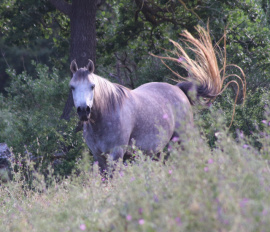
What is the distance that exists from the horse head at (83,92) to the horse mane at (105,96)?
0.40ft

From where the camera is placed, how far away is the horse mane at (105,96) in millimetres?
5883

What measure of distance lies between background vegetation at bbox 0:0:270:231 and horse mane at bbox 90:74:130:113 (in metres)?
0.74

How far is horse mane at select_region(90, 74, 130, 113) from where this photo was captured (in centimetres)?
588

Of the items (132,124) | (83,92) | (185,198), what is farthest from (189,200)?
(132,124)

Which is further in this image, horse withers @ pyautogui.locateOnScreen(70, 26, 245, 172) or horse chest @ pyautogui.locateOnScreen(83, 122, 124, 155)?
horse chest @ pyautogui.locateOnScreen(83, 122, 124, 155)

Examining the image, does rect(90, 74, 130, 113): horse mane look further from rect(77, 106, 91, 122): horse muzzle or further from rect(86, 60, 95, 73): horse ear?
rect(77, 106, 91, 122): horse muzzle

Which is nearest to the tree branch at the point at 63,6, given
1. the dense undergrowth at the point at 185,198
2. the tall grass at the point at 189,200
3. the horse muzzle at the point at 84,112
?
the horse muzzle at the point at 84,112

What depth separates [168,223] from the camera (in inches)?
98.7

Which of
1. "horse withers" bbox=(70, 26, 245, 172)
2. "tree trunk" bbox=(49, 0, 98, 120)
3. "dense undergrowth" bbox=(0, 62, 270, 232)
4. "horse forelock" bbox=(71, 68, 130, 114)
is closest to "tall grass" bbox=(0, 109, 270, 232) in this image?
"dense undergrowth" bbox=(0, 62, 270, 232)

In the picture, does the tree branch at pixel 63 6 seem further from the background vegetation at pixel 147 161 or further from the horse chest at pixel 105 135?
the horse chest at pixel 105 135

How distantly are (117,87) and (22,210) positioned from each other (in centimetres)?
244

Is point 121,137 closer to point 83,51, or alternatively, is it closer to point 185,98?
point 185,98

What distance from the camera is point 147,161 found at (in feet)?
13.6

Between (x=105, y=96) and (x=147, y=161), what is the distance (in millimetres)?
2090
